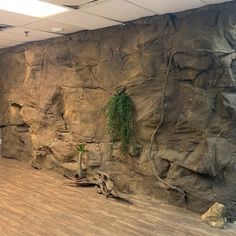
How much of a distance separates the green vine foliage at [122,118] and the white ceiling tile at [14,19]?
1430 mm

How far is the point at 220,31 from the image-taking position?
132 inches

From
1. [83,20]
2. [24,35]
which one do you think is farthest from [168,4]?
[24,35]

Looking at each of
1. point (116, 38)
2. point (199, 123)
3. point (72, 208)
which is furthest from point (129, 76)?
point (72, 208)

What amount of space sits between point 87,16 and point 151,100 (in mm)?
1269

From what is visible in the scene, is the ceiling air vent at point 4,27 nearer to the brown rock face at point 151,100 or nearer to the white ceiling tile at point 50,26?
the white ceiling tile at point 50,26

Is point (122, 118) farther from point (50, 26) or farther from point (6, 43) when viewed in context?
point (6, 43)

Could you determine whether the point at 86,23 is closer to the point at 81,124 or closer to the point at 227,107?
the point at 81,124

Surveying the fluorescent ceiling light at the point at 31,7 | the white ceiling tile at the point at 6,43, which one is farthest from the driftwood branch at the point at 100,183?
the white ceiling tile at the point at 6,43

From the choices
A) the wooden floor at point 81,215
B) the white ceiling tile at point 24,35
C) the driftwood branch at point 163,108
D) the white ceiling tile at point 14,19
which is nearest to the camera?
the wooden floor at point 81,215

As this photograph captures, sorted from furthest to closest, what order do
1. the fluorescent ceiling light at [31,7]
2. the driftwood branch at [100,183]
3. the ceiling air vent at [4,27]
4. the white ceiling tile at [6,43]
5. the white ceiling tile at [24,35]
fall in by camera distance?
the white ceiling tile at [6,43]
the white ceiling tile at [24,35]
the ceiling air vent at [4,27]
the driftwood branch at [100,183]
the fluorescent ceiling light at [31,7]

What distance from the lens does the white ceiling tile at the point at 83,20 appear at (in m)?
3.61

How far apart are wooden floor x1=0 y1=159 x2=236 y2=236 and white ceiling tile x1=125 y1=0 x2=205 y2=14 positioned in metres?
2.25

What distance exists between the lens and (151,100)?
12.8ft

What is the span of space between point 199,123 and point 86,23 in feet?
6.31
